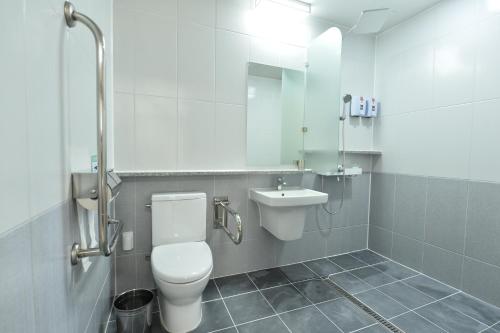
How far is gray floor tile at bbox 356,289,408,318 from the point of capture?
1.69 meters

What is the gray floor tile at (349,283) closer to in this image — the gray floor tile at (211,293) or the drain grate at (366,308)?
the drain grate at (366,308)

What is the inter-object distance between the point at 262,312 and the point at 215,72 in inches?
74.8

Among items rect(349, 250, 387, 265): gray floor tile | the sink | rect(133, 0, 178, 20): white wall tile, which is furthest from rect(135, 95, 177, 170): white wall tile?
rect(349, 250, 387, 265): gray floor tile

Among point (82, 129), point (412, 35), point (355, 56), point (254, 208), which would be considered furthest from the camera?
point (355, 56)

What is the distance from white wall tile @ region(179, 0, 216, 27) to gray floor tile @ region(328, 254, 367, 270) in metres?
2.54

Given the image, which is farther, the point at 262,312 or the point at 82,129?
the point at 262,312

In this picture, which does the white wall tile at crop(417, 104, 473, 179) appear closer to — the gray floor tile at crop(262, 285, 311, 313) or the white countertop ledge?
the white countertop ledge

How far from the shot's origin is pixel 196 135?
78.4 inches

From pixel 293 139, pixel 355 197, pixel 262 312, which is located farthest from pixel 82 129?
pixel 355 197

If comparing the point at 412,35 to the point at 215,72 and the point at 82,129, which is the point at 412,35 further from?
the point at 82,129

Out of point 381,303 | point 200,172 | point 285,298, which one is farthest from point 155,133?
point 381,303

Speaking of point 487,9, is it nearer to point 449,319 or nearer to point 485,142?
point 485,142

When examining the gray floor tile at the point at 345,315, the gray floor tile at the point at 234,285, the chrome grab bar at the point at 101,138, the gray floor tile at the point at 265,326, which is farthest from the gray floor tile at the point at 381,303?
the chrome grab bar at the point at 101,138

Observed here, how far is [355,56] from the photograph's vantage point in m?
2.64
